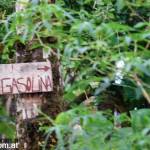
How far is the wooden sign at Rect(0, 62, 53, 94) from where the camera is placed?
2.25 meters

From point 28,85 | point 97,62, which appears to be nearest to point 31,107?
point 28,85

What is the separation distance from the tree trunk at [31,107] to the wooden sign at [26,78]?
0.06m

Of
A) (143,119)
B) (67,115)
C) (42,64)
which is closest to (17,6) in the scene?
(42,64)

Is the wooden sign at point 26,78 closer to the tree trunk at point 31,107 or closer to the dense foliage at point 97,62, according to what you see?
the tree trunk at point 31,107

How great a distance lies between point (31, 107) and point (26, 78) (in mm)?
229

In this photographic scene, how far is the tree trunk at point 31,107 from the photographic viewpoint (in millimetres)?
2244

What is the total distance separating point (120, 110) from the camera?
3.77 meters

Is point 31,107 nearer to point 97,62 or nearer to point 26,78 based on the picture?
point 26,78

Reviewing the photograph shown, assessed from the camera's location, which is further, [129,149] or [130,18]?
[130,18]

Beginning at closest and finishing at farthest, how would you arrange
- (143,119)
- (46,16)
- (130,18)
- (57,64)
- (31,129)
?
(143,119) → (46,16) → (31,129) → (57,64) → (130,18)

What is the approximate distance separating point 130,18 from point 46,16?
241 cm

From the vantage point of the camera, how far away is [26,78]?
2.27 metres

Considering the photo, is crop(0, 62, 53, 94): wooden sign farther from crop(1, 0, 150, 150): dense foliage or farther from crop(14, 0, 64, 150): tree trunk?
crop(1, 0, 150, 150): dense foliage

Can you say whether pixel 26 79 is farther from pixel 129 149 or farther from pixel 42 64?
pixel 129 149
